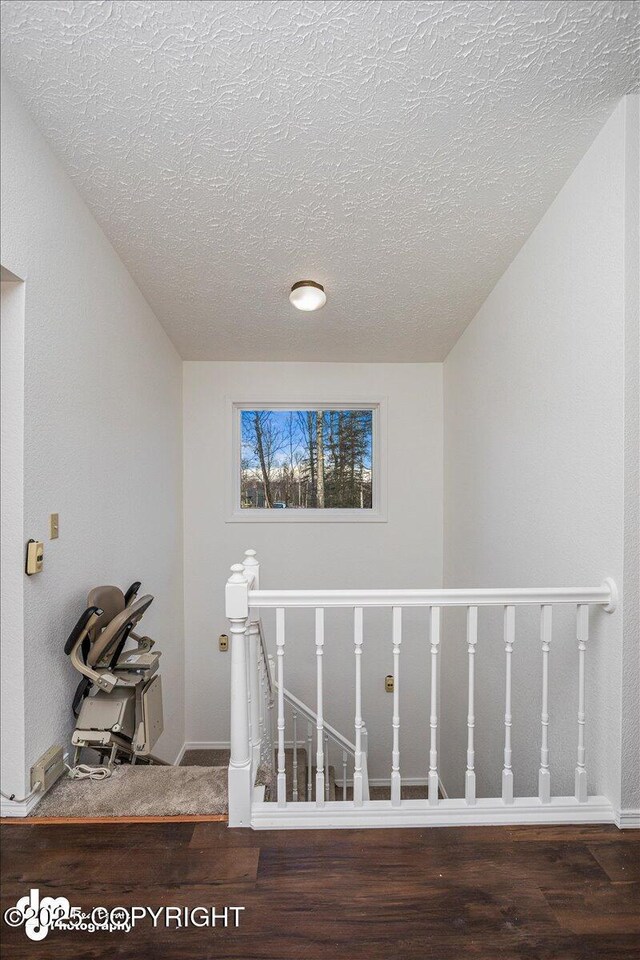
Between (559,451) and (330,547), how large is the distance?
7.39 feet

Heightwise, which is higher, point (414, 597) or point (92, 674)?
point (414, 597)

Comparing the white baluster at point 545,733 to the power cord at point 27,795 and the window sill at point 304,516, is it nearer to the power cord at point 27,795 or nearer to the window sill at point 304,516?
the power cord at point 27,795

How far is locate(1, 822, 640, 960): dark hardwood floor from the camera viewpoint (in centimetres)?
115

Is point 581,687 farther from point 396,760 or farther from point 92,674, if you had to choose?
point 92,674

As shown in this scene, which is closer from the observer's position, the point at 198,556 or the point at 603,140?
the point at 603,140

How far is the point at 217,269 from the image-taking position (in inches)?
Answer: 93.7

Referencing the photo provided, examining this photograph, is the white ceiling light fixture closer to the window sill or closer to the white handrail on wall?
the white handrail on wall

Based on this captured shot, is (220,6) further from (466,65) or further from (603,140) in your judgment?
(603,140)

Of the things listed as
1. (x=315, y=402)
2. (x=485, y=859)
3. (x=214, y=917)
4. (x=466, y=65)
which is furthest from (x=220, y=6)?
(x=315, y=402)

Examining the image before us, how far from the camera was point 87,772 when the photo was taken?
5.59 ft

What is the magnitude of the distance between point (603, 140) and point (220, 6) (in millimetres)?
1199

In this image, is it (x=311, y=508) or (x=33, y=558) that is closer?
(x=33, y=558)

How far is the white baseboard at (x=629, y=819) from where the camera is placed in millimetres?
1511

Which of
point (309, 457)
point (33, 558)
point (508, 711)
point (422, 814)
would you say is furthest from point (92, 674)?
point (309, 457)
